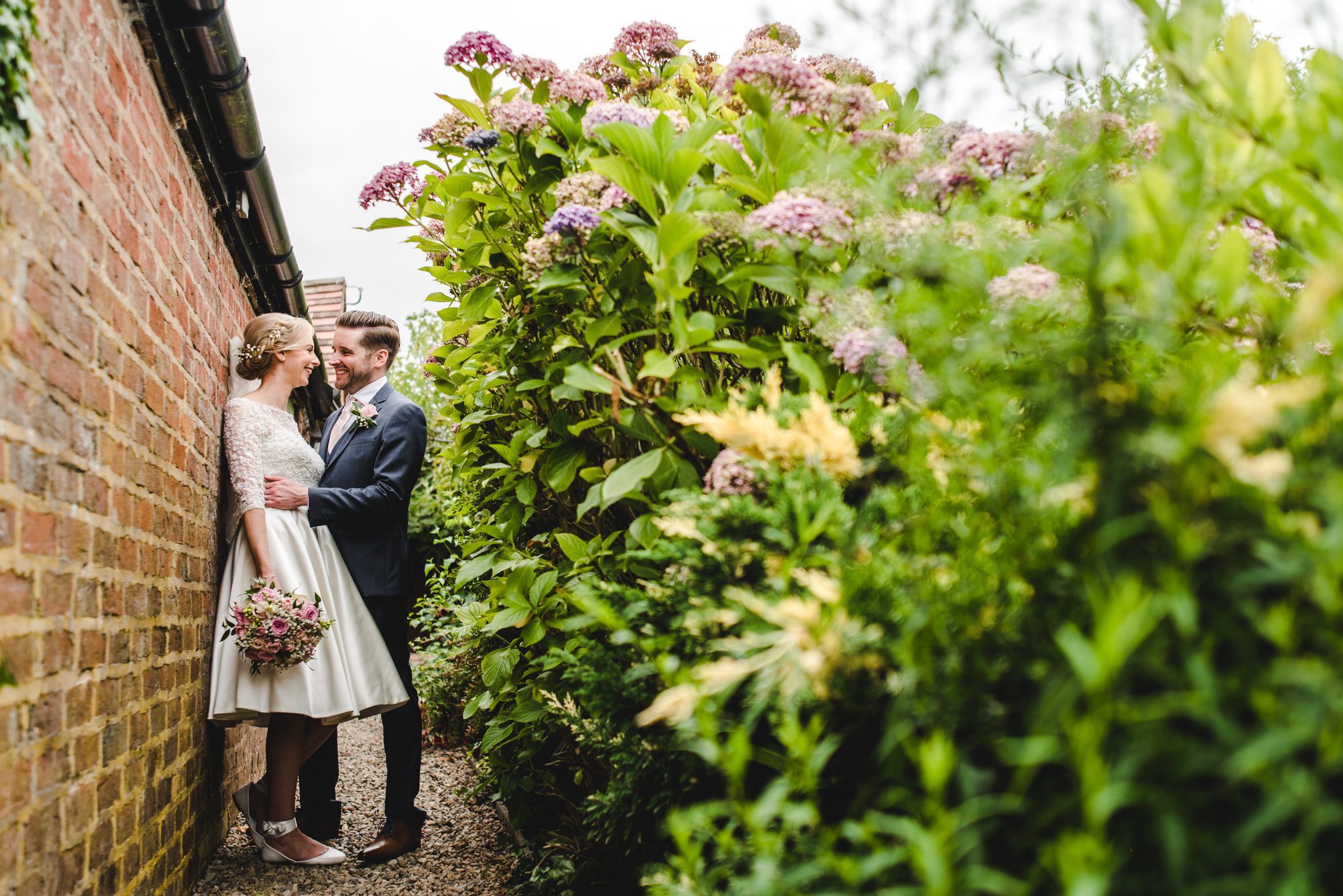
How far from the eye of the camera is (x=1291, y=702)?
62 cm

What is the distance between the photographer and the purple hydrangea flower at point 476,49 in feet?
8.13

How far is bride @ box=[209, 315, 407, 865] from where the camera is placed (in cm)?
304

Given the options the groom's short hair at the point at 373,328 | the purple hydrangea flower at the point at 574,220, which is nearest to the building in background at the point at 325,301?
the groom's short hair at the point at 373,328

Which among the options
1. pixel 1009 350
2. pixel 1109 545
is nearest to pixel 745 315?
pixel 1009 350

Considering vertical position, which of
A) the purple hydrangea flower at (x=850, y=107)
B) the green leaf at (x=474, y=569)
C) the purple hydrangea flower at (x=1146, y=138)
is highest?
the purple hydrangea flower at (x=850, y=107)

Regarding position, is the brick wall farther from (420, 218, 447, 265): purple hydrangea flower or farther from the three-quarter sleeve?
(420, 218, 447, 265): purple hydrangea flower

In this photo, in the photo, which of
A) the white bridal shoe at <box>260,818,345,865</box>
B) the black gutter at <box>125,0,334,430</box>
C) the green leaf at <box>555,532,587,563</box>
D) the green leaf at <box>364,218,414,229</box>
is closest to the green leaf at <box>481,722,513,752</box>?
the green leaf at <box>555,532,587,563</box>

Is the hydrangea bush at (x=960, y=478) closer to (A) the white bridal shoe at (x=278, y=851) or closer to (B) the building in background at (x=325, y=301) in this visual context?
(A) the white bridal shoe at (x=278, y=851)

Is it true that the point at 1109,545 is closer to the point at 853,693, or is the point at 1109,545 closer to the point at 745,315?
the point at 853,693

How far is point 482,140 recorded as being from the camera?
2277 mm

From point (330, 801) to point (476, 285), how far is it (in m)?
2.41

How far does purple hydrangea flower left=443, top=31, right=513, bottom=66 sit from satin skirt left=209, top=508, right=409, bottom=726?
73.3 inches

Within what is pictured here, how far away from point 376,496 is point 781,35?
7.45ft

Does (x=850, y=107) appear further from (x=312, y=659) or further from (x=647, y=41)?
(x=312, y=659)
